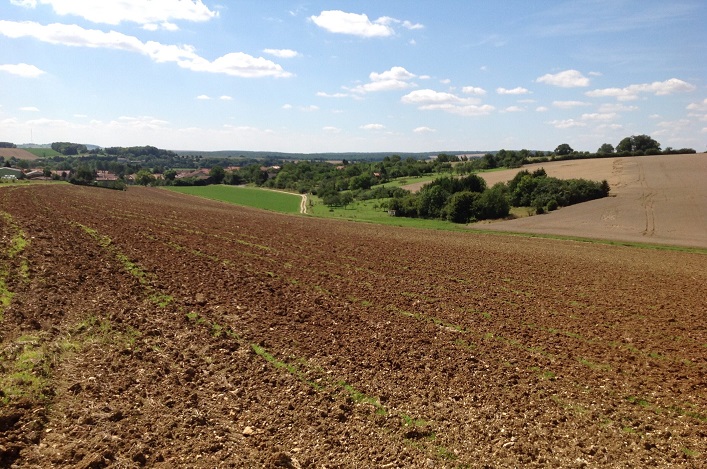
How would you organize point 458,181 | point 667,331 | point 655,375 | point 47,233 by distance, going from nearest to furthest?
point 655,375 < point 667,331 < point 47,233 < point 458,181

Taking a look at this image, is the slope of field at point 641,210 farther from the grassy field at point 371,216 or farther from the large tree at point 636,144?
the large tree at point 636,144

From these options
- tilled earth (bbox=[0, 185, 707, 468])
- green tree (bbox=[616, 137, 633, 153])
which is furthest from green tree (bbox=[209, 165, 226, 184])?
tilled earth (bbox=[0, 185, 707, 468])

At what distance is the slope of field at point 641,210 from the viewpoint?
51469 mm

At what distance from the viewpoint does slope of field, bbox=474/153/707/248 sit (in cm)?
5147

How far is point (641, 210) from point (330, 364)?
63.6m

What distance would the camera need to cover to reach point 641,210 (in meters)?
62.4

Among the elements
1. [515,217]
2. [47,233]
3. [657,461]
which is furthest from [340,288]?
[515,217]

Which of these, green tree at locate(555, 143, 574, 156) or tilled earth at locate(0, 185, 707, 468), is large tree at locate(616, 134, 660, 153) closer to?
green tree at locate(555, 143, 574, 156)

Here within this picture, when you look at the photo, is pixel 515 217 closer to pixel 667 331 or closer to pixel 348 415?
pixel 667 331

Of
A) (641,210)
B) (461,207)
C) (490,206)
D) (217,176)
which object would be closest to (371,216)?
(461,207)

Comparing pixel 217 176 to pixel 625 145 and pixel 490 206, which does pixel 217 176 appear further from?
pixel 625 145

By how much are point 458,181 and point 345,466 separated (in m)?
74.1

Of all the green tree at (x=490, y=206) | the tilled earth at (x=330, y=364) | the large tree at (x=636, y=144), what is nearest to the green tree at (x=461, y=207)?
the green tree at (x=490, y=206)

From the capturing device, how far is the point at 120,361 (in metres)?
12.4
